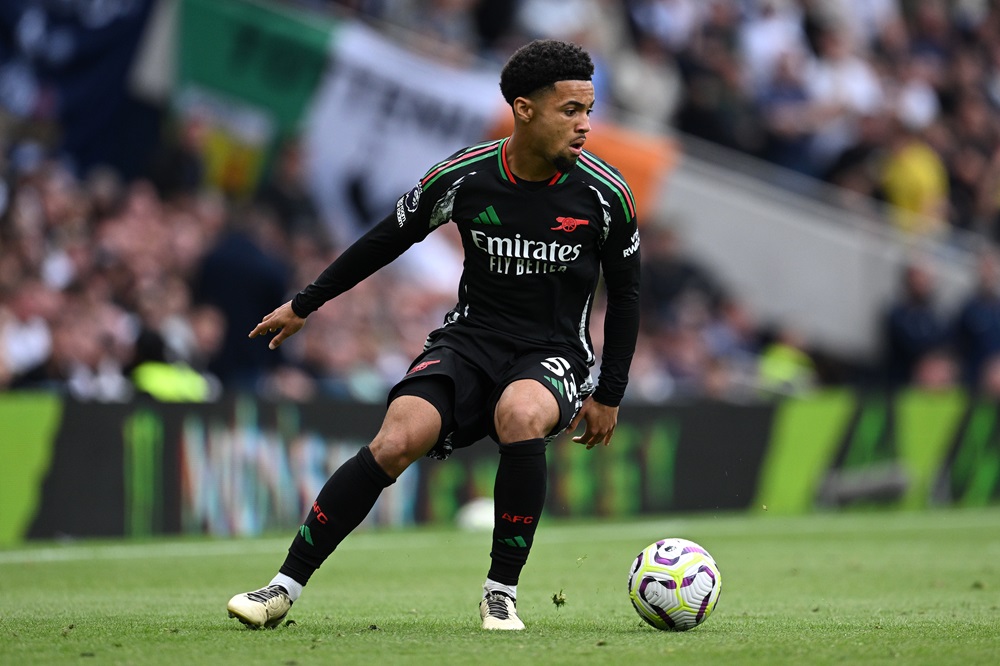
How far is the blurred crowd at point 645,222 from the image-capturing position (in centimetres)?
1338

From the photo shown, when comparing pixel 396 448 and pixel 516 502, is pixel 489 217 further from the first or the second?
pixel 516 502

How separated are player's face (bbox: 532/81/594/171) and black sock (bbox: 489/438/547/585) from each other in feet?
3.76

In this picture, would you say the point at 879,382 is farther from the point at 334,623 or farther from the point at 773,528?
the point at 334,623

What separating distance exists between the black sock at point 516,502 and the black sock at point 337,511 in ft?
1.53

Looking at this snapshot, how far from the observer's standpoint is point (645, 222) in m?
18.7

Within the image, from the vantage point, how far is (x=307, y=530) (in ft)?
20.4

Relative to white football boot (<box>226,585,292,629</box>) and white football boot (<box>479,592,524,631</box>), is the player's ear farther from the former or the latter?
white football boot (<box>226,585,292,629</box>)

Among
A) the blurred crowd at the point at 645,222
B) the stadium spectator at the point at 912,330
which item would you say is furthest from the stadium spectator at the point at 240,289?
the stadium spectator at the point at 912,330

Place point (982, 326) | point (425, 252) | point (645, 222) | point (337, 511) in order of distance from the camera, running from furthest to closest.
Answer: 1. point (982, 326)
2. point (645, 222)
3. point (425, 252)
4. point (337, 511)

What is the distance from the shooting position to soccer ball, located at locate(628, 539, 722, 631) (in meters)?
6.36

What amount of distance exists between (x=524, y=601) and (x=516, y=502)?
1.95m

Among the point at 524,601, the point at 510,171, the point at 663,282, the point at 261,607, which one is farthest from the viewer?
the point at 663,282

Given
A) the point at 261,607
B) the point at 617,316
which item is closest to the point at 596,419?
the point at 617,316

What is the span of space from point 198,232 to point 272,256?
0.79 metres
